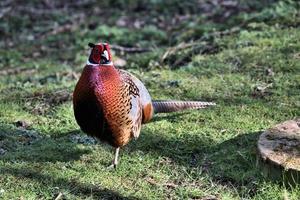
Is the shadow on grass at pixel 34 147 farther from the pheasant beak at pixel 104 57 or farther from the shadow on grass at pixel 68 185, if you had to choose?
the pheasant beak at pixel 104 57

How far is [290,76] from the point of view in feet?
19.4

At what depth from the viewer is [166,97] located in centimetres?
578

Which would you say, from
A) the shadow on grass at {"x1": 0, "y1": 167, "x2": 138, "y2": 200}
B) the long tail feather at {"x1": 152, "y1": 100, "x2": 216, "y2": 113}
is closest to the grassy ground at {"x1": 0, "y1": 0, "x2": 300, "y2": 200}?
the shadow on grass at {"x1": 0, "y1": 167, "x2": 138, "y2": 200}

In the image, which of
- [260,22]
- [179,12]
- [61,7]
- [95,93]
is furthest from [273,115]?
[61,7]

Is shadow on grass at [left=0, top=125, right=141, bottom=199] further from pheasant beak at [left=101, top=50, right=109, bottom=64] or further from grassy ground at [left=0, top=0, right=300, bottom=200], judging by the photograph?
pheasant beak at [left=101, top=50, right=109, bottom=64]

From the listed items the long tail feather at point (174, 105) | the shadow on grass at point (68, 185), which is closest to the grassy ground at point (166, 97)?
the shadow on grass at point (68, 185)

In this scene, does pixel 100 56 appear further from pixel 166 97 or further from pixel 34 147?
pixel 166 97

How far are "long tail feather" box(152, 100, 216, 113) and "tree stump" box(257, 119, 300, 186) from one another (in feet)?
3.27

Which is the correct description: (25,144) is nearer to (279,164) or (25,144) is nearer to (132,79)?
(132,79)

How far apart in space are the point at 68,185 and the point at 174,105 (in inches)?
55.3

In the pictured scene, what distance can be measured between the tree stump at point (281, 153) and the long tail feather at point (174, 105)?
1.00 meters

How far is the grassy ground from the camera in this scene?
4.10 m

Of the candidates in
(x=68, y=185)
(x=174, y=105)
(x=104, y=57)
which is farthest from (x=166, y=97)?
(x=68, y=185)

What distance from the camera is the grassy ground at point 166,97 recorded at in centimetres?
410
